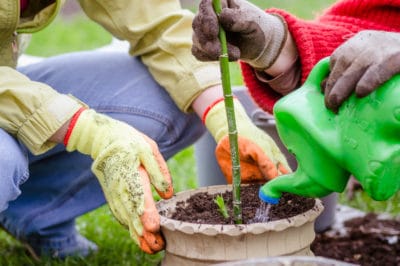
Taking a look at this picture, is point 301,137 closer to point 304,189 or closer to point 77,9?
point 304,189

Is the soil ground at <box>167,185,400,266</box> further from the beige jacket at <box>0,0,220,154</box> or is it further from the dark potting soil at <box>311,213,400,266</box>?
the beige jacket at <box>0,0,220,154</box>

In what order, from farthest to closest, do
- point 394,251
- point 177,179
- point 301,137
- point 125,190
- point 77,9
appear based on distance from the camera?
1. point 77,9
2. point 177,179
3. point 394,251
4. point 125,190
5. point 301,137

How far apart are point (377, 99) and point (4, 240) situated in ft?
5.33

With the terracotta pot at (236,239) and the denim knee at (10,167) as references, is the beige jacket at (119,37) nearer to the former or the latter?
the denim knee at (10,167)

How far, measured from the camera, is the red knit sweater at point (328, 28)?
1761 mm

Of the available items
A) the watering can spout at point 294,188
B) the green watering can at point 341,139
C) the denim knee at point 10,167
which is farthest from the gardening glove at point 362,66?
the denim knee at point 10,167

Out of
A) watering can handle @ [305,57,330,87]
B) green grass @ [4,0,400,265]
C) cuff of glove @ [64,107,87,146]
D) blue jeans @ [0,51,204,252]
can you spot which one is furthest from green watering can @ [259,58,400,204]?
green grass @ [4,0,400,265]

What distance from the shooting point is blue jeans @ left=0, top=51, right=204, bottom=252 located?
2.04m

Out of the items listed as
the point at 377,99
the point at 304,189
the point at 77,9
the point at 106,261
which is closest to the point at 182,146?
the point at 106,261

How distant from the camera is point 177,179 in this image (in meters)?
2.94

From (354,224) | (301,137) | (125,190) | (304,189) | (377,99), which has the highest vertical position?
(377,99)

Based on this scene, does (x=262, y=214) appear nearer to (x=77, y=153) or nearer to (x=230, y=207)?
(x=230, y=207)

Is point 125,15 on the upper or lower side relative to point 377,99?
lower

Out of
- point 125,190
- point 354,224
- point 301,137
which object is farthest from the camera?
point 354,224
